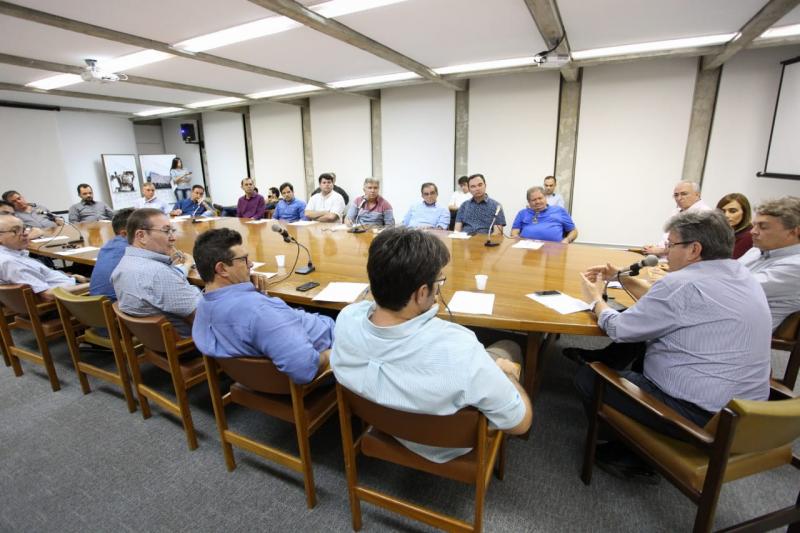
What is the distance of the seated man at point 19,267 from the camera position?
92.0 inches

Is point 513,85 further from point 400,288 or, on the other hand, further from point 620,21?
point 400,288

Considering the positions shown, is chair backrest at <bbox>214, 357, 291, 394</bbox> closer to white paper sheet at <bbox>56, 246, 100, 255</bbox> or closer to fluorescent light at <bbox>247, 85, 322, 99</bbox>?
white paper sheet at <bbox>56, 246, 100, 255</bbox>

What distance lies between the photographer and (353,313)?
1168 millimetres

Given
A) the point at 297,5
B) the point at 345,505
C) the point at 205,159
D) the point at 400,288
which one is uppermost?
the point at 297,5

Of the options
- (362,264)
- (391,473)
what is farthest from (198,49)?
(391,473)

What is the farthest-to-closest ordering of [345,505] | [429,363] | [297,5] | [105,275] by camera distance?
[297,5], [105,275], [345,505], [429,363]

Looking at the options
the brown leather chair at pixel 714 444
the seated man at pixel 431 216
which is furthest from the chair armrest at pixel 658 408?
the seated man at pixel 431 216

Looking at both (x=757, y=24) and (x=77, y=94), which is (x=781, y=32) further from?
(x=77, y=94)

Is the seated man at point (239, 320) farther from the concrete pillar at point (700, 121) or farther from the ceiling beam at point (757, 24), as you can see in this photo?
the concrete pillar at point (700, 121)

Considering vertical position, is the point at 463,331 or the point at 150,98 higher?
the point at 150,98

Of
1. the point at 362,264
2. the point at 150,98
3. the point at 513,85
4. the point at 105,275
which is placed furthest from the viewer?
the point at 150,98

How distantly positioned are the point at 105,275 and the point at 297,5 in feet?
7.86

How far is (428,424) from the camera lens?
3.43ft

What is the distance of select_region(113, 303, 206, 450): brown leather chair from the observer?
1721mm
